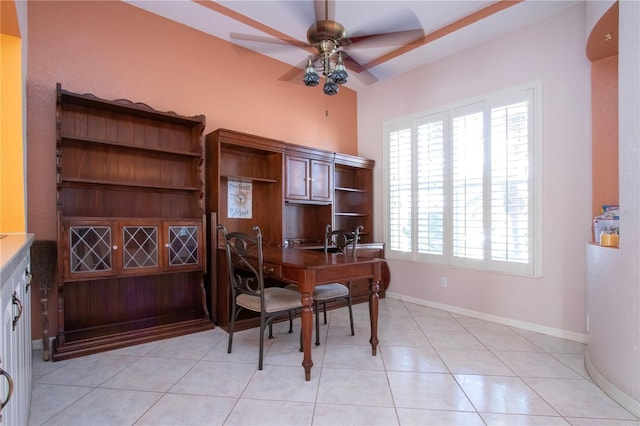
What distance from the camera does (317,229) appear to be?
4367mm

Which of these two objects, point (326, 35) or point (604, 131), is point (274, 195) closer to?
point (326, 35)

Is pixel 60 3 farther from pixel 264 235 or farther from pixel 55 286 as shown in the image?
pixel 264 235

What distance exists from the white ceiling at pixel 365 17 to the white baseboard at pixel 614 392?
9.61 feet

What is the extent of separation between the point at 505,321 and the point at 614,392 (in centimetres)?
140

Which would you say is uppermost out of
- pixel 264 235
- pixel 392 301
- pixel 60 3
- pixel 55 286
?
pixel 60 3

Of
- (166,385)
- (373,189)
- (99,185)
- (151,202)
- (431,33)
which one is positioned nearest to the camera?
(166,385)

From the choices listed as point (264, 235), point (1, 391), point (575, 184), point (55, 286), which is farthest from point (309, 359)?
point (575, 184)

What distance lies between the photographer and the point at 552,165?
3.01 meters

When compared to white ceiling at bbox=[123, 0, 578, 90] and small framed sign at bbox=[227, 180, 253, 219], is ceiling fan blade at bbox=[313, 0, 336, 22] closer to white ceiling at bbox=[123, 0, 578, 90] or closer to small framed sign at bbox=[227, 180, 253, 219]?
white ceiling at bbox=[123, 0, 578, 90]

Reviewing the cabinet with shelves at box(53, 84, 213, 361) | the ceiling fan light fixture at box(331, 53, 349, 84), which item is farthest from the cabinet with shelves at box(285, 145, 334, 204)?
the ceiling fan light fixture at box(331, 53, 349, 84)

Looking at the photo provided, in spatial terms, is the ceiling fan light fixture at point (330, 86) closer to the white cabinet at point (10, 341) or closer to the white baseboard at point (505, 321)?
the white cabinet at point (10, 341)

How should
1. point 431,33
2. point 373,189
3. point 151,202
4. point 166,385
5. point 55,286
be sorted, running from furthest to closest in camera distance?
point 373,189
point 431,33
point 151,202
point 55,286
point 166,385

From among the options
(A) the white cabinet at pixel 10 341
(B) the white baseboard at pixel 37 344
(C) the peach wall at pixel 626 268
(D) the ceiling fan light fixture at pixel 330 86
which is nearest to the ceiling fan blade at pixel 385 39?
(D) the ceiling fan light fixture at pixel 330 86

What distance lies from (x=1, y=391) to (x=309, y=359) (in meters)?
1.56
